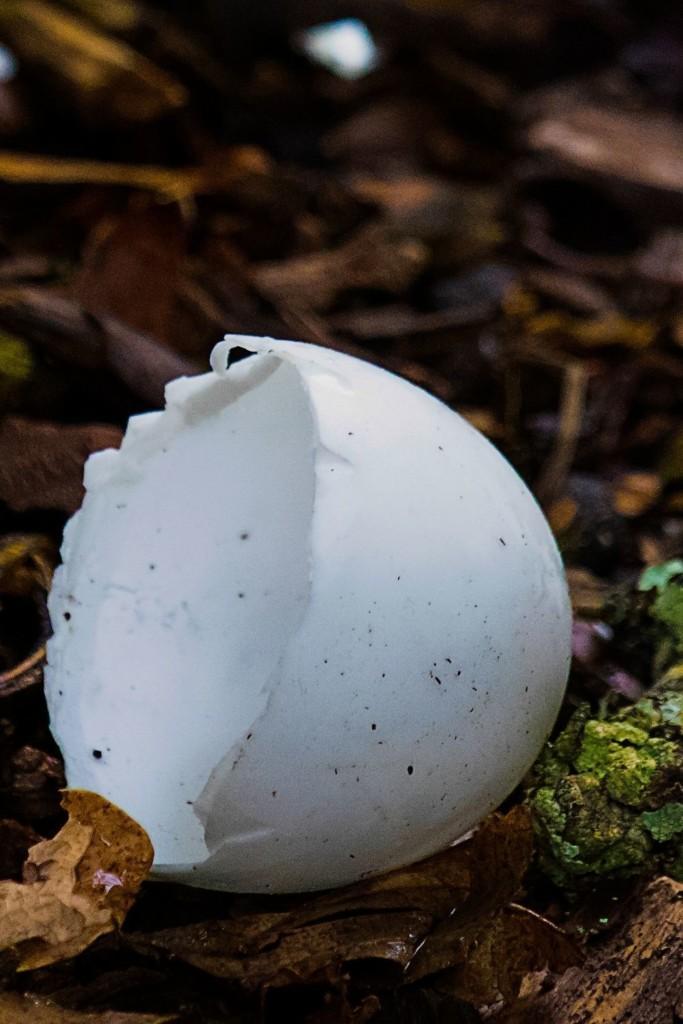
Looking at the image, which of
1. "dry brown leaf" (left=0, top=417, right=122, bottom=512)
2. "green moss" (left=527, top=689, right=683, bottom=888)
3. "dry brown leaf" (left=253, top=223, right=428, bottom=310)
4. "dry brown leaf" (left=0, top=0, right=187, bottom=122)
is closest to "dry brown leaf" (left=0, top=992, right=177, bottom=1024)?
"green moss" (left=527, top=689, right=683, bottom=888)

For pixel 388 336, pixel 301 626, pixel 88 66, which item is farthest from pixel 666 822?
pixel 88 66

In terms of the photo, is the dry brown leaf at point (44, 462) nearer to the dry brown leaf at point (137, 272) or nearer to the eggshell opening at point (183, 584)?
the eggshell opening at point (183, 584)

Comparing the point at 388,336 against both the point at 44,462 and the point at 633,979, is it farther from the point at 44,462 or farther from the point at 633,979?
the point at 633,979

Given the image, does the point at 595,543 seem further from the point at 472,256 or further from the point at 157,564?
the point at 472,256

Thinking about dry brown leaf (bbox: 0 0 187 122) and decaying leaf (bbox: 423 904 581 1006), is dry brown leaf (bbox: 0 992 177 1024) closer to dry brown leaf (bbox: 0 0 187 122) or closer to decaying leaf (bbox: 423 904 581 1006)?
decaying leaf (bbox: 423 904 581 1006)

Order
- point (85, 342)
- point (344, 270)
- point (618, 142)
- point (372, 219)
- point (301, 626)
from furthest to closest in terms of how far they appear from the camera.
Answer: point (618, 142), point (372, 219), point (344, 270), point (85, 342), point (301, 626)

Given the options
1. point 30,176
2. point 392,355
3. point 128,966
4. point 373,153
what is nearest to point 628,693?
point 128,966

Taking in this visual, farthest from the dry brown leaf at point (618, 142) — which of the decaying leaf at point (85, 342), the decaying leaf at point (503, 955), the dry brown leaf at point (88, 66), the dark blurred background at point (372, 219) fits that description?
the decaying leaf at point (503, 955)

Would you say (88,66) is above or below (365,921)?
above
